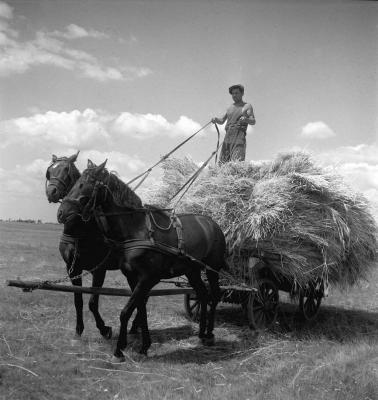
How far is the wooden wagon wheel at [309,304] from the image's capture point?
7896mm

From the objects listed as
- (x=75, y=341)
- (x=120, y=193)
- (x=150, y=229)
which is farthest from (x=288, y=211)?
(x=75, y=341)

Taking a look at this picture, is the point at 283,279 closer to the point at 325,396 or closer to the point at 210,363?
the point at 210,363

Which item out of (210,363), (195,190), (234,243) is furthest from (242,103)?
(210,363)

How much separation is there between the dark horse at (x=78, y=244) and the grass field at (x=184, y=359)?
0.85m

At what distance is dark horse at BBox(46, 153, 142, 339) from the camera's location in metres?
6.01

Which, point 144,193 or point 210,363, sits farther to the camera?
point 144,193

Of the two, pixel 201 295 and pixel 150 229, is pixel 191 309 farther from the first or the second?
pixel 150 229

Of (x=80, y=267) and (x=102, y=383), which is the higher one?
(x=80, y=267)

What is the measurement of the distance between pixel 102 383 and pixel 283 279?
145 inches

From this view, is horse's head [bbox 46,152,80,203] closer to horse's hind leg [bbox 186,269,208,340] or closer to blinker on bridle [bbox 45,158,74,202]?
blinker on bridle [bbox 45,158,74,202]

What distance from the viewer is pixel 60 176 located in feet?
19.7

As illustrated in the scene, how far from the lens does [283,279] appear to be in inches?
289

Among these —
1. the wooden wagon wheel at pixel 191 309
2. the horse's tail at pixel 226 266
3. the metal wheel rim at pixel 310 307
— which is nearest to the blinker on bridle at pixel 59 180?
the horse's tail at pixel 226 266

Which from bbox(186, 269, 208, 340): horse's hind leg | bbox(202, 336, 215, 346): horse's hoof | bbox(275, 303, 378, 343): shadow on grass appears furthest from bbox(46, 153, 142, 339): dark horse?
bbox(275, 303, 378, 343): shadow on grass
